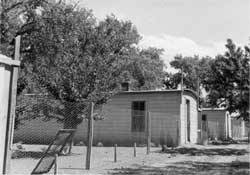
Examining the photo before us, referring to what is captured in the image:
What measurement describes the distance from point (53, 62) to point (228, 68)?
686 centimetres

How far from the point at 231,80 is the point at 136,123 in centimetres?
902

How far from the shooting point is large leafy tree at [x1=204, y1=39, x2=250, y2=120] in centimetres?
1042

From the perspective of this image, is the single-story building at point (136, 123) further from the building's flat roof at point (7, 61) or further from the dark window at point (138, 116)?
the building's flat roof at point (7, 61)

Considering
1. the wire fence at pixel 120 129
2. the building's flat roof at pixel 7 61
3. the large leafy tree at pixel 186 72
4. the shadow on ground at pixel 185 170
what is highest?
the large leafy tree at pixel 186 72

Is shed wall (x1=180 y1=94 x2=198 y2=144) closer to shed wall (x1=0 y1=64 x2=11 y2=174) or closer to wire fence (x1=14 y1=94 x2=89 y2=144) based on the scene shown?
wire fence (x1=14 y1=94 x2=89 y2=144)

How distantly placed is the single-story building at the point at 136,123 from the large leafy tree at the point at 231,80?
6476 millimetres

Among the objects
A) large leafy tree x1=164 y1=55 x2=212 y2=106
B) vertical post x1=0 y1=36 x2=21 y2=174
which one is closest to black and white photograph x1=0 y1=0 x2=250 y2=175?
vertical post x1=0 y1=36 x2=21 y2=174

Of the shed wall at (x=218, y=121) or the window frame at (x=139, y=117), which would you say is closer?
the window frame at (x=139, y=117)

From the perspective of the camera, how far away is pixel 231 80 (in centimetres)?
1118

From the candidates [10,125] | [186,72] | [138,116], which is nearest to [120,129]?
[138,116]

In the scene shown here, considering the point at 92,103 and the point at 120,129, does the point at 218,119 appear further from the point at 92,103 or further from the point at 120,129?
the point at 92,103

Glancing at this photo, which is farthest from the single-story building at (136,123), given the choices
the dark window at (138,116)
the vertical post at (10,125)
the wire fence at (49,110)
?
the vertical post at (10,125)

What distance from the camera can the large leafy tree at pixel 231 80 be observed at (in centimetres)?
1042

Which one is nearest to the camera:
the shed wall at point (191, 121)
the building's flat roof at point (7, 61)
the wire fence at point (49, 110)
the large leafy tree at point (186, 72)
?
the building's flat roof at point (7, 61)
